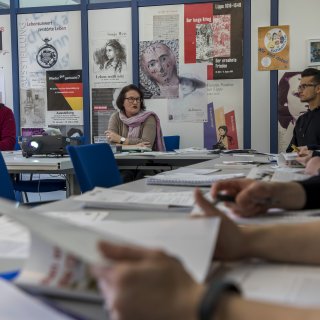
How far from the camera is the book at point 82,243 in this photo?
0.52m

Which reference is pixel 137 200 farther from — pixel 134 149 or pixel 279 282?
pixel 134 149

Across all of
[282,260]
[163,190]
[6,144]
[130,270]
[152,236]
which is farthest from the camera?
[6,144]

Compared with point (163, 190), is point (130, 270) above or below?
above

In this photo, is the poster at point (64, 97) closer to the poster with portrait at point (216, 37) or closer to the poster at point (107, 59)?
the poster at point (107, 59)

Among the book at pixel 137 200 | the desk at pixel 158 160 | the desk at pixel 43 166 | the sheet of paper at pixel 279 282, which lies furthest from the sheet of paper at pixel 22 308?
the desk at pixel 158 160

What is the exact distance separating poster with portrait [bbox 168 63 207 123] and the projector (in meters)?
2.61

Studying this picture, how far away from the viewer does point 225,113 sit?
19.3 feet

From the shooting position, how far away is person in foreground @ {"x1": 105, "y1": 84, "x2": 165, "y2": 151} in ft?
16.0

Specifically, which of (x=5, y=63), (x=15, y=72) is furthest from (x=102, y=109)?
(x=5, y=63)

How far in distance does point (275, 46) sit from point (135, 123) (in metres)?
2.09

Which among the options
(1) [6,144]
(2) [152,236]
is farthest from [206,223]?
(1) [6,144]

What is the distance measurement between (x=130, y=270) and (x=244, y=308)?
0.45ft

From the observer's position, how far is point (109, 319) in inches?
21.8

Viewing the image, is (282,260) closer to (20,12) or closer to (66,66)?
(66,66)
